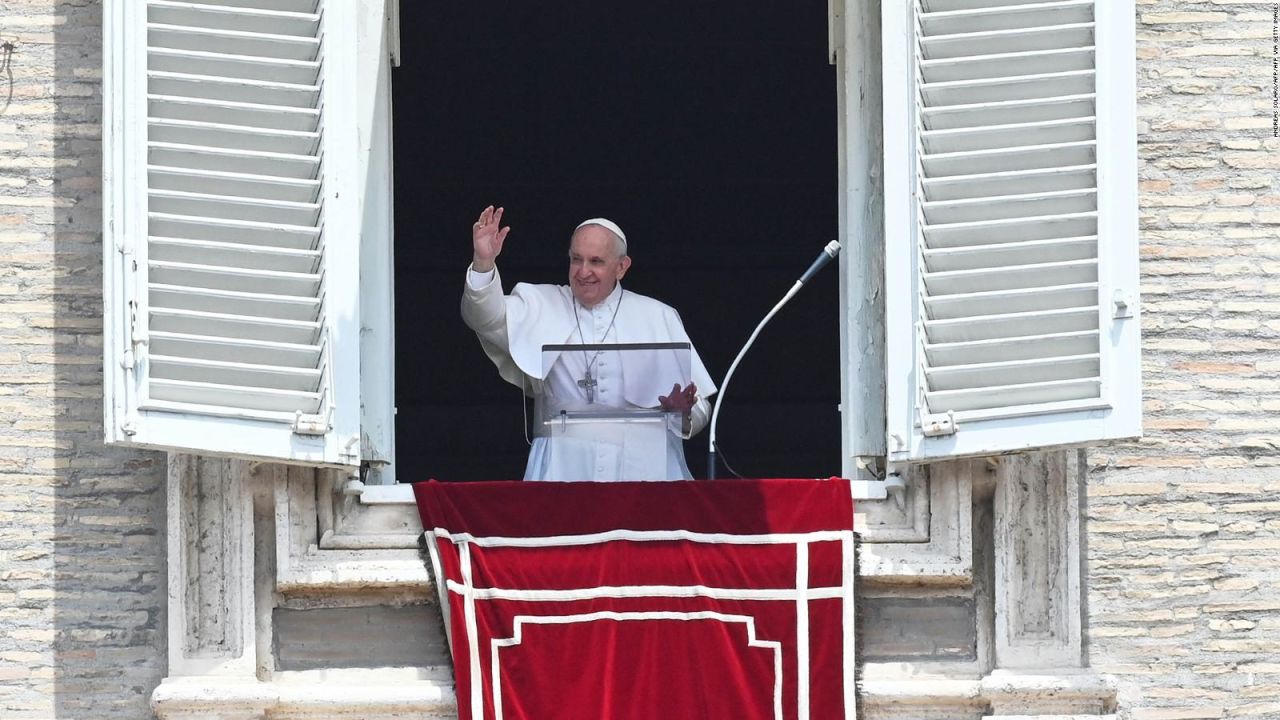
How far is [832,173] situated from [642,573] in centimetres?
420

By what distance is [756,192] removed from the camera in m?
11.6

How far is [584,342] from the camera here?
8836 millimetres

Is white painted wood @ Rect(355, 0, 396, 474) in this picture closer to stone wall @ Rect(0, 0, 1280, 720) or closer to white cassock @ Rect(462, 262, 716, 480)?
white cassock @ Rect(462, 262, 716, 480)

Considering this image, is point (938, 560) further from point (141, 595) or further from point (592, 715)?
point (141, 595)

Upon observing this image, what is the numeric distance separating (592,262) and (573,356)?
654mm

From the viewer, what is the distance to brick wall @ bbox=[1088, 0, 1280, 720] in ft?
26.1

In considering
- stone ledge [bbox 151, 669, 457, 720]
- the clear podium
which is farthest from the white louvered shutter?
stone ledge [bbox 151, 669, 457, 720]

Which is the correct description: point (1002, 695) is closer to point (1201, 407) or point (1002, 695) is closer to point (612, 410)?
point (1201, 407)

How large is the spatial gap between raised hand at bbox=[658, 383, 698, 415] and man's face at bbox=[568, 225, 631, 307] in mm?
754

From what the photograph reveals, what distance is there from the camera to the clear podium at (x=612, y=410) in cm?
826

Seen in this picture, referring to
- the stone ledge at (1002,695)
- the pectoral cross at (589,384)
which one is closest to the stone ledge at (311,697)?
the pectoral cross at (589,384)

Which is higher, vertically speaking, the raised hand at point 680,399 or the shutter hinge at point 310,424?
the raised hand at point 680,399

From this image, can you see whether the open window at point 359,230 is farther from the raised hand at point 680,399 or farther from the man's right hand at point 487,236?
the raised hand at point 680,399

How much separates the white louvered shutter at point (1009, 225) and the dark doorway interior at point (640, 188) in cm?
346
